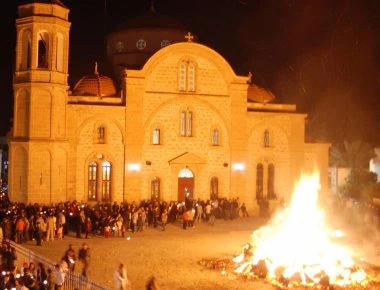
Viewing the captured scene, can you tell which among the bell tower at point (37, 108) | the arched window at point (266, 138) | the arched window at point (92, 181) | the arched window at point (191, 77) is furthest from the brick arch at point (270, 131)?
the bell tower at point (37, 108)

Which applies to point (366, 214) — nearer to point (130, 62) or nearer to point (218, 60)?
point (218, 60)

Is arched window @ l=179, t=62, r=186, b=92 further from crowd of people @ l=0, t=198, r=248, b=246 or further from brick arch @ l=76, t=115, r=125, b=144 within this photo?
crowd of people @ l=0, t=198, r=248, b=246

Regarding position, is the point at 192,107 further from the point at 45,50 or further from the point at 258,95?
the point at 45,50

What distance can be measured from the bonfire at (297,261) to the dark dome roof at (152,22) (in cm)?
2660

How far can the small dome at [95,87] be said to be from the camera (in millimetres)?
38062

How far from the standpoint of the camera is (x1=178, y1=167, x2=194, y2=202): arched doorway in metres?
38.1

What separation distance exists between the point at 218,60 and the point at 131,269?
1991cm

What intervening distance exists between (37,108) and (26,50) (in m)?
3.80

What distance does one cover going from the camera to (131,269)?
72.1ft

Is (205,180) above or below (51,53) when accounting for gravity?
below

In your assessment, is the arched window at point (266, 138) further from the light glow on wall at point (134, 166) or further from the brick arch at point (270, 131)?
the light glow on wall at point (134, 166)

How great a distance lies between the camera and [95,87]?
3819 centimetres

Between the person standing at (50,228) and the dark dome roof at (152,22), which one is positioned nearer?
the person standing at (50,228)

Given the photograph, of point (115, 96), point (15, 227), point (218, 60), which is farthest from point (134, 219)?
point (218, 60)
